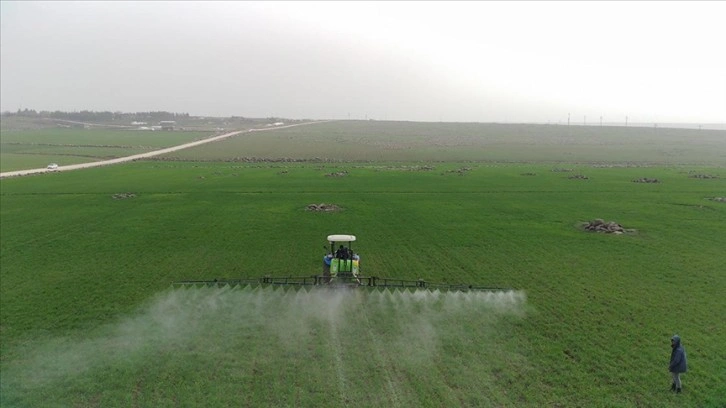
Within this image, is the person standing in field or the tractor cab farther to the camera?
the tractor cab

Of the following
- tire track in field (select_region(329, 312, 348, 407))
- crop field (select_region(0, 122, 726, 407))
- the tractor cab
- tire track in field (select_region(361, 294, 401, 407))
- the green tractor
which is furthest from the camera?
the tractor cab

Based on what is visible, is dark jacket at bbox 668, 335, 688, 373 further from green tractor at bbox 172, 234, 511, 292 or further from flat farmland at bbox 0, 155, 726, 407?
green tractor at bbox 172, 234, 511, 292

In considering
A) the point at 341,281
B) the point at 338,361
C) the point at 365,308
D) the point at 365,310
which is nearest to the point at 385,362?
the point at 338,361

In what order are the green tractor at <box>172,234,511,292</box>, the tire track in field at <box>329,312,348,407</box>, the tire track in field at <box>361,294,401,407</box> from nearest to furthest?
the tire track in field at <box>361,294,401,407</box> < the tire track in field at <box>329,312,348,407</box> < the green tractor at <box>172,234,511,292</box>

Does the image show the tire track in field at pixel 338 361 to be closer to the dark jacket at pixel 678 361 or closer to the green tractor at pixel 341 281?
the green tractor at pixel 341 281

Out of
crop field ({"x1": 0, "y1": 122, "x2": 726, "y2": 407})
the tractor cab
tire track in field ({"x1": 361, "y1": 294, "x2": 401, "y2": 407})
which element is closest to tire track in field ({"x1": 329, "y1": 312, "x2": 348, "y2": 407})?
crop field ({"x1": 0, "y1": 122, "x2": 726, "y2": 407})

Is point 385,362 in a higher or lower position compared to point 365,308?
lower

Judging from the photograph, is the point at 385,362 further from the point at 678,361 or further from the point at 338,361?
the point at 678,361
